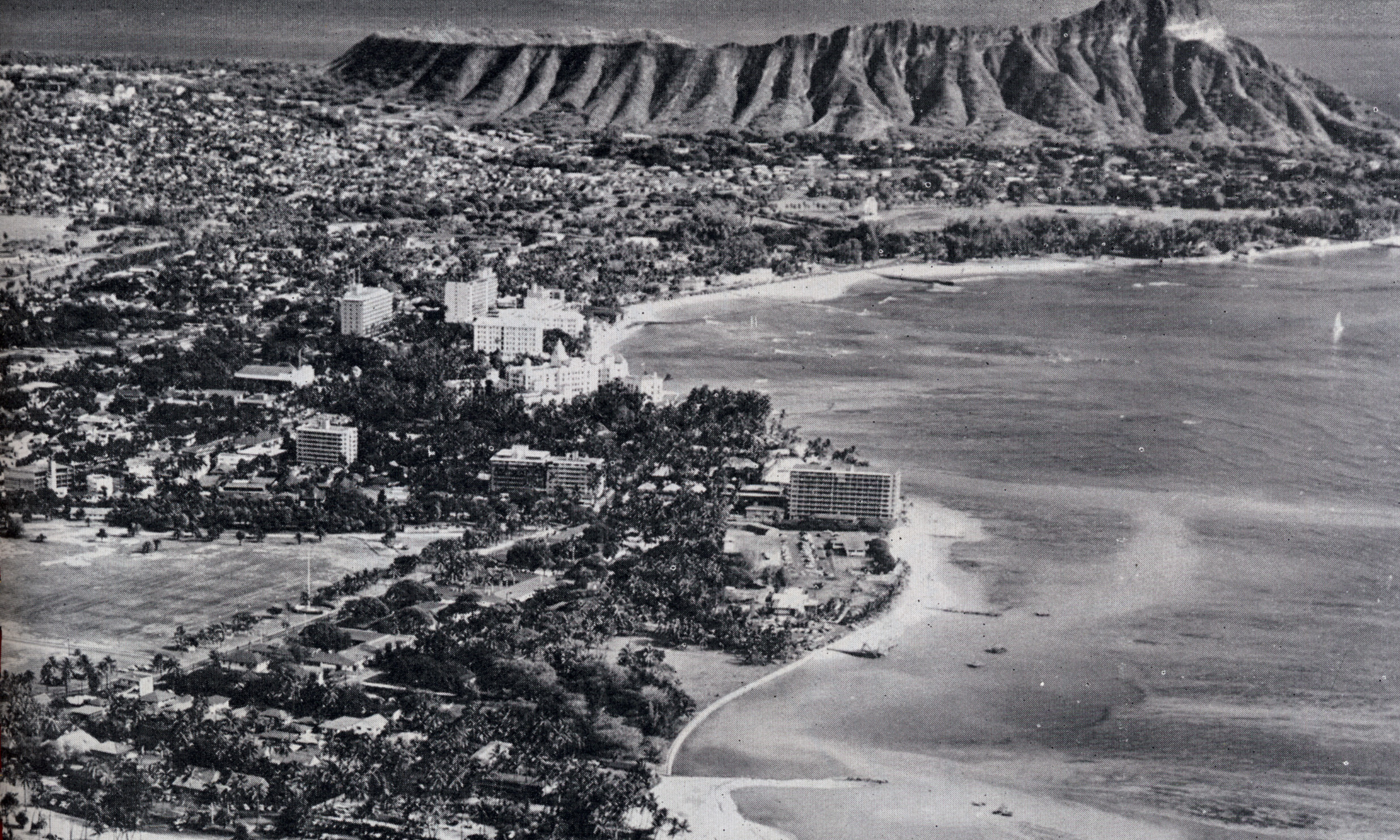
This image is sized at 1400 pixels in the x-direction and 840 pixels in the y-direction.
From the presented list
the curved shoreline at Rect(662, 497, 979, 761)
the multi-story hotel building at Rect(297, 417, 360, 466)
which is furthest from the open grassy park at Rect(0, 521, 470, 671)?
the curved shoreline at Rect(662, 497, 979, 761)

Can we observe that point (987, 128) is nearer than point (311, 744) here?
No

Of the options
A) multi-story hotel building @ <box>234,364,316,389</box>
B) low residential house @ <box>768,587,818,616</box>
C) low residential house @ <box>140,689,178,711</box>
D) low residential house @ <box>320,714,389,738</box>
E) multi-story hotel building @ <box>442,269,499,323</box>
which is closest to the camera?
low residential house @ <box>320,714,389,738</box>

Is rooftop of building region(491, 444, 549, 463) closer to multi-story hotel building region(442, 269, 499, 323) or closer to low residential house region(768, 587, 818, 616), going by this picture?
low residential house region(768, 587, 818, 616)

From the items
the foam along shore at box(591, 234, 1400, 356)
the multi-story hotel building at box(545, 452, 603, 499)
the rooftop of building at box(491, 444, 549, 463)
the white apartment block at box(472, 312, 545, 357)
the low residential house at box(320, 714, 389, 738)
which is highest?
the foam along shore at box(591, 234, 1400, 356)

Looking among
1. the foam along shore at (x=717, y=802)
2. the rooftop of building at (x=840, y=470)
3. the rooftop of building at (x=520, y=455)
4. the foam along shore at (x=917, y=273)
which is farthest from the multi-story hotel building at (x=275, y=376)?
the foam along shore at (x=717, y=802)

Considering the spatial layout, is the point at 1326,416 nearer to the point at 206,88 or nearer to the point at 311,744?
the point at 311,744

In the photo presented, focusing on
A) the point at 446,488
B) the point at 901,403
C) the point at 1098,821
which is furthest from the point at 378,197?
the point at 1098,821
